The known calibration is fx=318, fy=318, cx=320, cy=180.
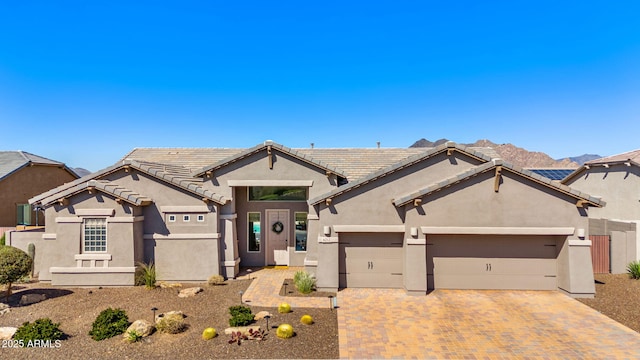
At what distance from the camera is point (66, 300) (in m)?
11.7

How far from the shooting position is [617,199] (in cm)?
1761

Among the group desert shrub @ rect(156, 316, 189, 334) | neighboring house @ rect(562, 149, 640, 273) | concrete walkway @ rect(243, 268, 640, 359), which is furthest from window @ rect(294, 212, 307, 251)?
neighboring house @ rect(562, 149, 640, 273)

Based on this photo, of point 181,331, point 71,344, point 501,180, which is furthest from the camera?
point 501,180

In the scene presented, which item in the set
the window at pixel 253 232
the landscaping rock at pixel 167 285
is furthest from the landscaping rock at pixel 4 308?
the window at pixel 253 232

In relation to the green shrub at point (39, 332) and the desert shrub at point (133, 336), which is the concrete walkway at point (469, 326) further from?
the green shrub at point (39, 332)

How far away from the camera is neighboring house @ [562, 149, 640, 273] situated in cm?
1484

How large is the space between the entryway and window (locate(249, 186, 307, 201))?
742 millimetres

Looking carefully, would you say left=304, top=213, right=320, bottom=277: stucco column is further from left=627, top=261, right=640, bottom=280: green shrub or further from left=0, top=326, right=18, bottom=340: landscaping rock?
left=627, top=261, right=640, bottom=280: green shrub

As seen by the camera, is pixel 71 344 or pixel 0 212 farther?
pixel 0 212

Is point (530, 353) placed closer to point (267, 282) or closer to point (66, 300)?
point (267, 282)

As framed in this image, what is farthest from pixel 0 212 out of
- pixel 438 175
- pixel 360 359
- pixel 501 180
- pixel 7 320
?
pixel 501 180

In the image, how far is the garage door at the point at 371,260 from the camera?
13125mm

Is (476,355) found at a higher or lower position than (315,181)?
lower

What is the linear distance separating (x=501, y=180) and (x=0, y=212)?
30.4 m
